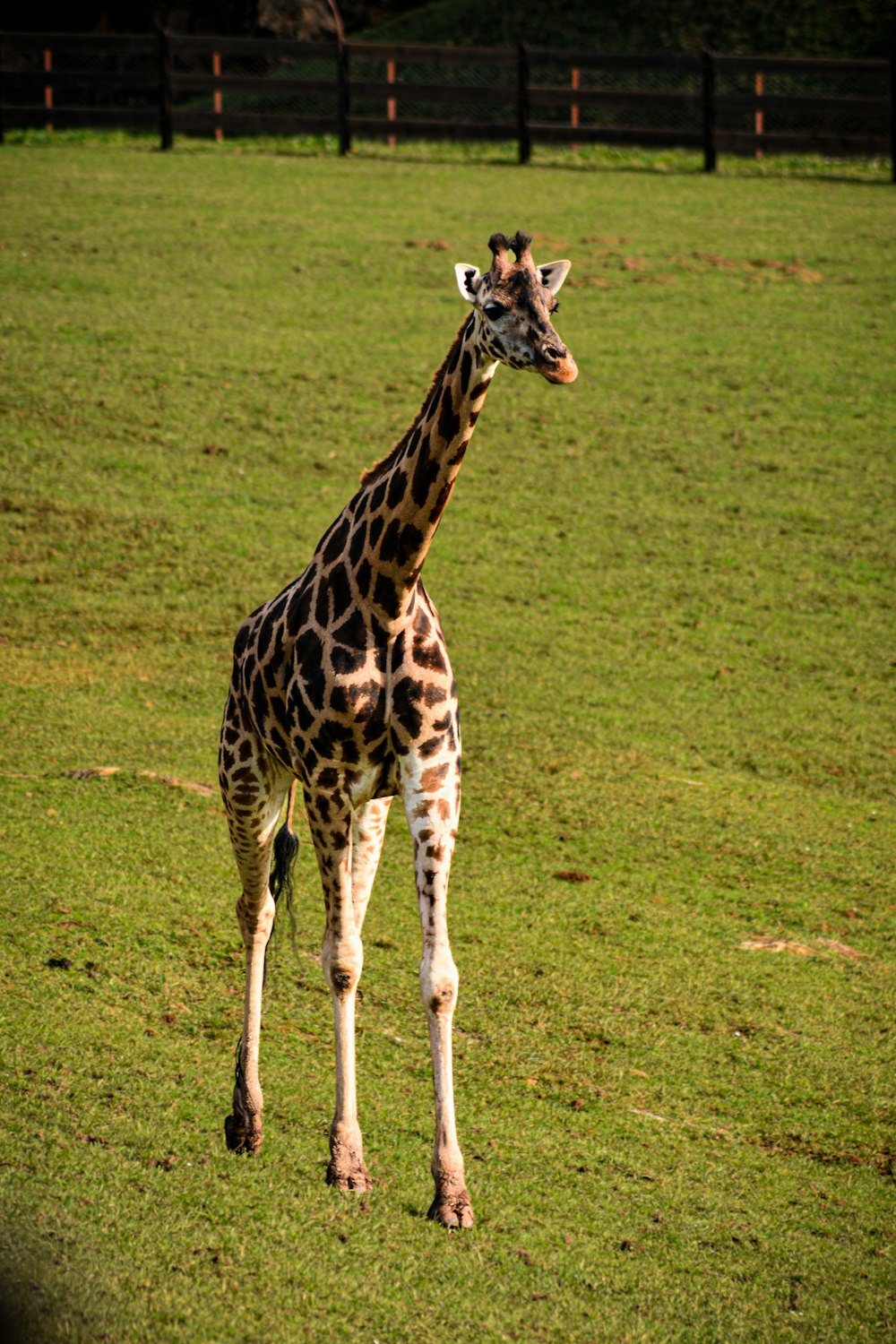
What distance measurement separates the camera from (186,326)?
60.2ft

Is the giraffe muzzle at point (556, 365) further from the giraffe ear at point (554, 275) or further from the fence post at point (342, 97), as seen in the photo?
the fence post at point (342, 97)

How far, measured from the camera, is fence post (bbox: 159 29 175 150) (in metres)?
24.4

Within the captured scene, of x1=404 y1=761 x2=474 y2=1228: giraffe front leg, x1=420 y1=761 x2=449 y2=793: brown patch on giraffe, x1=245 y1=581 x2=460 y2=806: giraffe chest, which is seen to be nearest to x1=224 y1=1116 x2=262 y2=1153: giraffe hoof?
x1=404 y1=761 x2=474 y2=1228: giraffe front leg

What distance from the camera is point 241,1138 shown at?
554 cm

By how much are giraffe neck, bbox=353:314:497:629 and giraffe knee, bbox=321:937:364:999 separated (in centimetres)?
122

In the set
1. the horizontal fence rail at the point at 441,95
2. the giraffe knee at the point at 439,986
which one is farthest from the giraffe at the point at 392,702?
the horizontal fence rail at the point at 441,95

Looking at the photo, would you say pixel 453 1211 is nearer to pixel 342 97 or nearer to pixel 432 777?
pixel 432 777

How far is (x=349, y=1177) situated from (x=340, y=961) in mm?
784

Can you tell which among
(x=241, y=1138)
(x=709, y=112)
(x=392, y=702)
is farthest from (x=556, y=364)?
(x=709, y=112)

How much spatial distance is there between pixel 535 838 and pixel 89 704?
3.69 meters

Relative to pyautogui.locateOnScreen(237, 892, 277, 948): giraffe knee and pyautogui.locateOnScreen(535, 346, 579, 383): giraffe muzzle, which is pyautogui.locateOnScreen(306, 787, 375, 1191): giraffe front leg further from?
pyautogui.locateOnScreen(535, 346, 579, 383): giraffe muzzle

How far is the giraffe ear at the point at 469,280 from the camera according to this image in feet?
16.2

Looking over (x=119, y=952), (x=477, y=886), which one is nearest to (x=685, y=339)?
(x=477, y=886)

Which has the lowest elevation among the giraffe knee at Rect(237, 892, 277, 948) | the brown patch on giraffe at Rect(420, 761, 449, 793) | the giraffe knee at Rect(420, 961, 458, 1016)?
the giraffe knee at Rect(237, 892, 277, 948)
